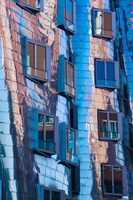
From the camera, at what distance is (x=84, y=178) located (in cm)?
2380

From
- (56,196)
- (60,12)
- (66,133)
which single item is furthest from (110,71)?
(56,196)

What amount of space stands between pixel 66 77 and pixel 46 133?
2.90 metres

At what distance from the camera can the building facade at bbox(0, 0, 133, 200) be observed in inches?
803

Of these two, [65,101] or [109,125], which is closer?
[65,101]

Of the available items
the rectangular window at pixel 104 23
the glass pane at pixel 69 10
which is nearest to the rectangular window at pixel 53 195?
the glass pane at pixel 69 10

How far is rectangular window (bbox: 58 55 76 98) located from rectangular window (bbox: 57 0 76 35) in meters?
1.54

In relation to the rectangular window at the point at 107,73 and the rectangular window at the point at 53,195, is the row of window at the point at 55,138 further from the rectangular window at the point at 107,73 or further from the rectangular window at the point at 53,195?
the rectangular window at the point at 107,73

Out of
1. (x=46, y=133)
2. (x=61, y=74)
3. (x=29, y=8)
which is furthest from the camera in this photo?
(x=61, y=74)

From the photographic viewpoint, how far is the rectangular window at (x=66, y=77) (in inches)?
904

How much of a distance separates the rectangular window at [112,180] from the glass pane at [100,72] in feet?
12.1

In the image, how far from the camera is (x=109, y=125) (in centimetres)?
2480

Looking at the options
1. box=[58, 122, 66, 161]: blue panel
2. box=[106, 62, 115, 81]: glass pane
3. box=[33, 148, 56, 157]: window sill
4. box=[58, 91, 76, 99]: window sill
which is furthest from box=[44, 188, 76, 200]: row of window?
box=[106, 62, 115, 81]: glass pane

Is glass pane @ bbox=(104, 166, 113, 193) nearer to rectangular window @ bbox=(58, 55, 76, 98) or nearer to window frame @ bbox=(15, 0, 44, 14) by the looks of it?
rectangular window @ bbox=(58, 55, 76, 98)

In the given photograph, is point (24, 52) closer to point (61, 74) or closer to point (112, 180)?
point (61, 74)
